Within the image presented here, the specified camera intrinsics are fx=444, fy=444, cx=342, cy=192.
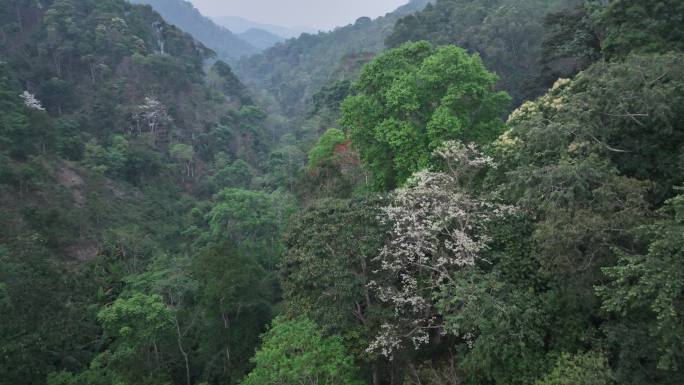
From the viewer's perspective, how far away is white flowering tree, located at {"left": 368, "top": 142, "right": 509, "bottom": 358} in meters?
9.91

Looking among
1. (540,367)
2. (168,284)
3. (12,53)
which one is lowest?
(168,284)

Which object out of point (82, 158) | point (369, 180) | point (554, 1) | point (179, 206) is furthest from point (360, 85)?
point (554, 1)

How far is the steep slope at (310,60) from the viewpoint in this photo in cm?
7338

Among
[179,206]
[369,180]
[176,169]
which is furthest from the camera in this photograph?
[176,169]

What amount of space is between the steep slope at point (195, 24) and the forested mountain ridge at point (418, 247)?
130 metres

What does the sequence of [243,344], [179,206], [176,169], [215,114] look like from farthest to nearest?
[215,114]
[176,169]
[179,206]
[243,344]

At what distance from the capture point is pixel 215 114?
48250mm

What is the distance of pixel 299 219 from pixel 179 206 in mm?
24152

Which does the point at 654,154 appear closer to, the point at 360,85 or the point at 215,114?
the point at 360,85

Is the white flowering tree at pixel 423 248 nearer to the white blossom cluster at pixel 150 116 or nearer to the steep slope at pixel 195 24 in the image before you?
the white blossom cluster at pixel 150 116

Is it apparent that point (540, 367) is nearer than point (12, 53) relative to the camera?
Yes

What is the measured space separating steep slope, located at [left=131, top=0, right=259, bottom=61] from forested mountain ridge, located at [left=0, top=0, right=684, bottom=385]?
13045cm

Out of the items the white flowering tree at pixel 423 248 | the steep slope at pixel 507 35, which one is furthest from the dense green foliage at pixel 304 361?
the steep slope at pixel 507 35

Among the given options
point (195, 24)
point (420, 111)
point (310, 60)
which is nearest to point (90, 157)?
point (420, 111)
